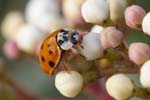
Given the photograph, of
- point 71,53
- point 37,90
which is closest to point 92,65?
point 71,53

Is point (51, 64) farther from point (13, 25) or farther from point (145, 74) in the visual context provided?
point (13, 25)

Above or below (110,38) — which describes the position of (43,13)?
below

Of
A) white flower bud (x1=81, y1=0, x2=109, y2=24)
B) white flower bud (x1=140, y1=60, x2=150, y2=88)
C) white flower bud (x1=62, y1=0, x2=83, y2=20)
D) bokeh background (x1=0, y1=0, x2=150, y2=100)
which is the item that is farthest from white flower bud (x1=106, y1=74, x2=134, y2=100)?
bokeh background (x1=0, y1=0, x2=150, y2=100)

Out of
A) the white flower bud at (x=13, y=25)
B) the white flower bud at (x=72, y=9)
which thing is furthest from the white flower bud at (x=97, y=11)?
the white flower bud at (x=13, y=25)

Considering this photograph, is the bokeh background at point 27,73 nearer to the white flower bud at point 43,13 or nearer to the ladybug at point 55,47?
the white flower bud at point 43,13

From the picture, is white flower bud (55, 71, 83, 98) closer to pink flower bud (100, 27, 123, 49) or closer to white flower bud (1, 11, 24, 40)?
pink flower bud (100, 27, 123, 49)

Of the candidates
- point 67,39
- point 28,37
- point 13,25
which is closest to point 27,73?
point 13,25
